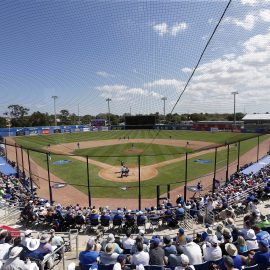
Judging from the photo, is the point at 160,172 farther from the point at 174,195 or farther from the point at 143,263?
the point at 143,263

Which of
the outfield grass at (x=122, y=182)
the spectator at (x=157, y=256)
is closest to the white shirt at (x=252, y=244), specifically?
the spectator at (x=157, y=256)

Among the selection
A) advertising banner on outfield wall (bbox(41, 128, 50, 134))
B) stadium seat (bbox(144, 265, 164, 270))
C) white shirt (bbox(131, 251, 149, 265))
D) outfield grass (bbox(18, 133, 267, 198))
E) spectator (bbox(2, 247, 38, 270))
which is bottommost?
outfield grass (bbox(18, 133, 267, 198))

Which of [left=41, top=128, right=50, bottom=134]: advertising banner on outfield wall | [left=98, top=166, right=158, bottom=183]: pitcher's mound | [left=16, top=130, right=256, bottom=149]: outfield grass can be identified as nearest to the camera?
[left=98, top=166, right=158, bottom=183]: pitcher's mound

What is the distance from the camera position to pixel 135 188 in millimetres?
20859

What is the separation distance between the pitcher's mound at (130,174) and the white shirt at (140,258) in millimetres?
16738

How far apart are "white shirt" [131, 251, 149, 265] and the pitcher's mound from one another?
1674 centimetres

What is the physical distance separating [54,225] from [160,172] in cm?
1565

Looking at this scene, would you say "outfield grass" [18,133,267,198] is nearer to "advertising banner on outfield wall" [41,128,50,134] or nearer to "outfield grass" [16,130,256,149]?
"outfield grass" [16,130,256,149]

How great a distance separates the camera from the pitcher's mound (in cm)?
2328

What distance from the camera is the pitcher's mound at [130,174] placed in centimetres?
2328

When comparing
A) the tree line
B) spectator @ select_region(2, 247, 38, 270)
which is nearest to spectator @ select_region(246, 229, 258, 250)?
spectator @ select_region(2, 247, 38, 270)

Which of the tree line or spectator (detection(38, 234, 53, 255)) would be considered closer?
spectator (detection(38, 234, 53, 255))

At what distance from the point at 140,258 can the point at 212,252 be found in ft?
5.67

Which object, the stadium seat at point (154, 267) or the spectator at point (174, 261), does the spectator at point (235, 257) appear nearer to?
the spectator at point (174, 261)
